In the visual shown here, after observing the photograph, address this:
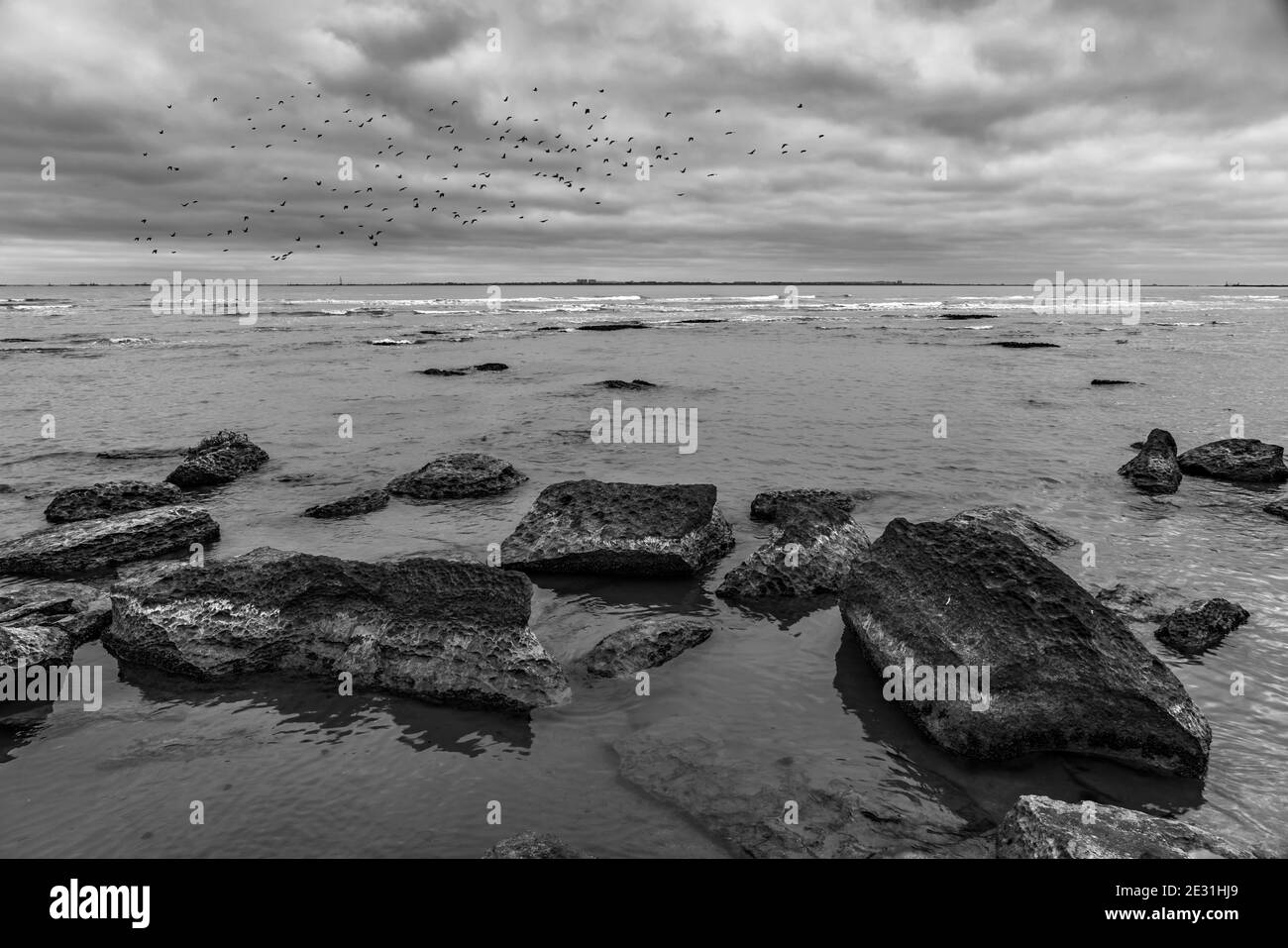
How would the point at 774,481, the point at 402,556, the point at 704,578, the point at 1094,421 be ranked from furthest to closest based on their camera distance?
the point at 1094,421, the point at 774,481, the point at 402,556, the point at 704,578

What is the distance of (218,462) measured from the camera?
1698 cm

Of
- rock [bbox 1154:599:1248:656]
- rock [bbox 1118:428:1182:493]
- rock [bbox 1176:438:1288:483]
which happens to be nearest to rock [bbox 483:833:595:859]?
rock [bbox 1154:599:1248:656]

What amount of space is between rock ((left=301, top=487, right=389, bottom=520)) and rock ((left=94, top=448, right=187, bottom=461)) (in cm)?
789

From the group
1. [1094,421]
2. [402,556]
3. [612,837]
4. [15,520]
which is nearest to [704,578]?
[402,556]

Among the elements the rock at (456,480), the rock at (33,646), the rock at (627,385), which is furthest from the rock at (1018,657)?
the rock at (627,385)

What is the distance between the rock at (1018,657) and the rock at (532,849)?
11.9 feet

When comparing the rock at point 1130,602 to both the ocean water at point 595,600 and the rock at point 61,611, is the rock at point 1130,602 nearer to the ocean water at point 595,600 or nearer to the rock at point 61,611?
the ocean water at point 595,600

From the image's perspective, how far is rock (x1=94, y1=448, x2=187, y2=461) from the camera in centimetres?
1914

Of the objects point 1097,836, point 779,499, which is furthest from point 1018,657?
point 779,499

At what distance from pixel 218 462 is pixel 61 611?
27.9 ft

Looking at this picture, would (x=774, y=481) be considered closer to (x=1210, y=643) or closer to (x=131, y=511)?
(x=1210, y=643)

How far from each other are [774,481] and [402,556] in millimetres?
8109

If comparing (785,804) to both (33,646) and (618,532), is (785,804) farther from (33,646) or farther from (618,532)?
(33,646)

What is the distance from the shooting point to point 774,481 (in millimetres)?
16531
